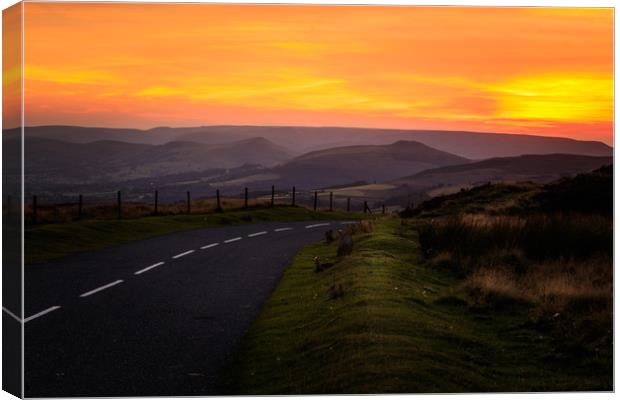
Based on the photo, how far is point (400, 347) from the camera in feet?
41.5

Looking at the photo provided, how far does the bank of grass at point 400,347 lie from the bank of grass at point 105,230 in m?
13.7

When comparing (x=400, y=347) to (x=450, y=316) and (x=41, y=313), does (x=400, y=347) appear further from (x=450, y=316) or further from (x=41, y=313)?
(x=41, y=313)

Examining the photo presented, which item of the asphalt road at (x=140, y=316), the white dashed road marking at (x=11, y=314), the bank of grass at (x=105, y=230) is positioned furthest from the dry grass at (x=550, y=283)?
the bank of grass at (x=105, y=230)

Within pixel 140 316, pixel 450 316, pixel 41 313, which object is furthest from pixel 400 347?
pixel 41 313

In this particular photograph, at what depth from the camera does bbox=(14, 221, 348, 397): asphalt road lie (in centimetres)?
1186

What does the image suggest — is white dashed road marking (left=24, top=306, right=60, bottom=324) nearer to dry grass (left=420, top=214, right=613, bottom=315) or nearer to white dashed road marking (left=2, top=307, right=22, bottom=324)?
white dashed road marking (left=2, top=307, right=22, bottom=324)

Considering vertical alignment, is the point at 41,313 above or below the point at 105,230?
above

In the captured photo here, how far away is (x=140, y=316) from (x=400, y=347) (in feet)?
19.8

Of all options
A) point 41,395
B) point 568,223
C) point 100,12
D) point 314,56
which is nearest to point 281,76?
point 314,56

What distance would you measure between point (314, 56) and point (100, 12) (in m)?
3.90

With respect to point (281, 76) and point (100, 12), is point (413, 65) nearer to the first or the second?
point (281, 76)

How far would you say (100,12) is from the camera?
14953 mm

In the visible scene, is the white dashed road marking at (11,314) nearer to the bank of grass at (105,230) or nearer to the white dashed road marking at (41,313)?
the white dashed road marking at (41,313)

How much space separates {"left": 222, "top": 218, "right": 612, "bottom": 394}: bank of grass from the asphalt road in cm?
66
